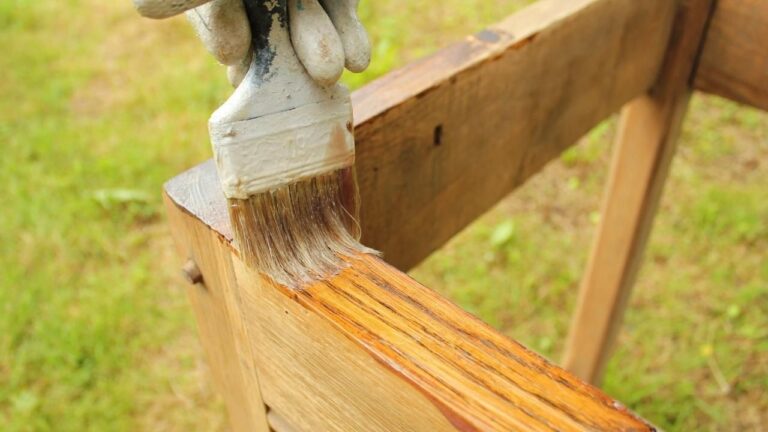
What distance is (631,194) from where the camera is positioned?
1.17 metres

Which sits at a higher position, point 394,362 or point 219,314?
point 394,362

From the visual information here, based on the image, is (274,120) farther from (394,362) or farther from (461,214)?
(461,214)

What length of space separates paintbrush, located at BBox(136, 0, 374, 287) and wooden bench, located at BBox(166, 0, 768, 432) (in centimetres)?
4

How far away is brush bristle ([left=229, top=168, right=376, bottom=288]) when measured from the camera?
0.48 m

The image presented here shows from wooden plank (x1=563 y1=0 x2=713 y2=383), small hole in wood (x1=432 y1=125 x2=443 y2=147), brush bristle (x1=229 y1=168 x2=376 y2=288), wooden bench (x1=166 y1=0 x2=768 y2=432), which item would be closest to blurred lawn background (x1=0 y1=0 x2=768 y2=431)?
wooden plank (x1=563 y1=0 x2=713 y2=383)

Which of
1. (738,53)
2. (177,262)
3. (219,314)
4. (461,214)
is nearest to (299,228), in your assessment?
(219,314)

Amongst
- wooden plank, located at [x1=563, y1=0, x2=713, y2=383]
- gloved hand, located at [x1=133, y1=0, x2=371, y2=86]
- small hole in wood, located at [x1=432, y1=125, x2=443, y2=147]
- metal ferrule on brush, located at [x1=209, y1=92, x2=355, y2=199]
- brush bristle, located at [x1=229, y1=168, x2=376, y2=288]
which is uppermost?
gloved hand, located at [x1=133, y1=0, x2=371, y2=86]

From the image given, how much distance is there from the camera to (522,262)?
175 cm

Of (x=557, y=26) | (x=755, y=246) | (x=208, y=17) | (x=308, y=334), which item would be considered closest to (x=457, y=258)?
(x=755, y=246)

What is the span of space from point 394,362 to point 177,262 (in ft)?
4.73

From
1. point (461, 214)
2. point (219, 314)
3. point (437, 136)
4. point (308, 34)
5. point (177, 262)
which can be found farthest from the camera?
point (177, 262)

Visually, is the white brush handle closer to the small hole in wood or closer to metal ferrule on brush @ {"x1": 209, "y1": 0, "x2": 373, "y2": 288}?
metal ferrule on brush @ {"x1": 209, "y1": 0, "x2": 373, "y2": 288}

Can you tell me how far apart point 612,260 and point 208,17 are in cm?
100

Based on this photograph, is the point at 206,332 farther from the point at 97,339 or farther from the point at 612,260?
the point at 97,339
